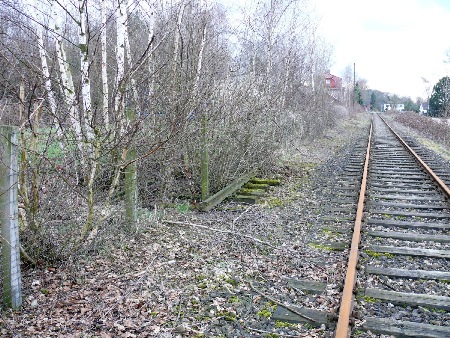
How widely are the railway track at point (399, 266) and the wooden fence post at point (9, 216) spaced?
2.90 metres

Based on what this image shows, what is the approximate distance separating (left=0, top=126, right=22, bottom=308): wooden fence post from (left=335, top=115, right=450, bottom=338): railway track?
290cm

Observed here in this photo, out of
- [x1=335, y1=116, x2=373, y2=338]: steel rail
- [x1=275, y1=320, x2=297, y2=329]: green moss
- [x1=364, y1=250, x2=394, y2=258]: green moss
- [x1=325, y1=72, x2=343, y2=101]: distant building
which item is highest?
[x1=325, y1=72, x2=343, y2=101]: distant building

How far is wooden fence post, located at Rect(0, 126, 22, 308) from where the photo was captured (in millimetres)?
3795

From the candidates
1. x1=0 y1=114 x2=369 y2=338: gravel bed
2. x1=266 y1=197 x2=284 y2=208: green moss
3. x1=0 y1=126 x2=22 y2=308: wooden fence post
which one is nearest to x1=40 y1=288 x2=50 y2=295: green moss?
x1=0 y1=114 x2=369 y2=338: gravel bed

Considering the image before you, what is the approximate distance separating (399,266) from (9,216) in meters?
4.36

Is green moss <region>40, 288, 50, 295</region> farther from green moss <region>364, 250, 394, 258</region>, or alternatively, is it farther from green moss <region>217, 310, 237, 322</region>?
green moss <region>364, 250, 394, 258</region>

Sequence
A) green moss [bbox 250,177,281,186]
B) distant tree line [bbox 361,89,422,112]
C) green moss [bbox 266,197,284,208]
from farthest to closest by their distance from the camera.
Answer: distant tree line [bbox 361,89,422,112], green moss [bbox 250,177,281,186], green moss [bbox 266,197,284,208]

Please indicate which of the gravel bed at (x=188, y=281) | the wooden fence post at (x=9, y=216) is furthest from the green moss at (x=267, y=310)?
the wooden fence post at (x=9, y=216)

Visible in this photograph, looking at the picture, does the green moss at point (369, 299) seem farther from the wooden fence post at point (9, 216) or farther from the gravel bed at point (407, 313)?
the wooden fence post at point (9, 216)

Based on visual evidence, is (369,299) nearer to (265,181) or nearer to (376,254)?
(376,254)

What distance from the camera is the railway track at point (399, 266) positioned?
3777 millimetres

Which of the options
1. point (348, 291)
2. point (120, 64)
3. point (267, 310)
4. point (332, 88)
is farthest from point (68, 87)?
point (332, 88)

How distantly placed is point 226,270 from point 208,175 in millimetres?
4067

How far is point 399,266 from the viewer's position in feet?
17.2
